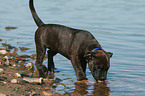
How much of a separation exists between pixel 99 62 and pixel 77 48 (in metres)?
0.75

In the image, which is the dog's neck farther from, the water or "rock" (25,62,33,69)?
"rock" (25,62,33,69)

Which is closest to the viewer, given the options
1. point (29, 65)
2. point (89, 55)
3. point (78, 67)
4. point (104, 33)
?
point (89, 55)

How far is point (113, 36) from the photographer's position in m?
13.4

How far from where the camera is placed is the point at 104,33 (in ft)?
46.1

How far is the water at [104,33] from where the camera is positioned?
312 inches

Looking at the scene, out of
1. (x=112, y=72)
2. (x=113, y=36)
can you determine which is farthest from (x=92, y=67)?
(x=113, y=36)

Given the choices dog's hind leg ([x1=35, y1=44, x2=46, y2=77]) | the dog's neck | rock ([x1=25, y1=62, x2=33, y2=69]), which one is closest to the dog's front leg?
the dog's neck

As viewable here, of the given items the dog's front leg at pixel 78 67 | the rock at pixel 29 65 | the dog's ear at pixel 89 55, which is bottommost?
the rock at pixel 29 65

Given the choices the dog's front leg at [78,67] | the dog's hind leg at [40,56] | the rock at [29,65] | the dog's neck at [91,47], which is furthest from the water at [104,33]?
the dog's neck at [91,47]

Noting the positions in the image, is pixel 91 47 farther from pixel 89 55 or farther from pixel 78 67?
pixel 78 67

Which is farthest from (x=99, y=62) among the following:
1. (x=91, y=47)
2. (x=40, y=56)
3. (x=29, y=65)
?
(x=29, y=65)

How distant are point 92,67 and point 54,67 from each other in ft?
7.43

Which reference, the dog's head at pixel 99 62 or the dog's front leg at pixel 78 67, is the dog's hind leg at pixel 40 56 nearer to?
the dog's front leg at pixel 78 67

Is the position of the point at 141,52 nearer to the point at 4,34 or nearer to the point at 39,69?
the point at 39,69
